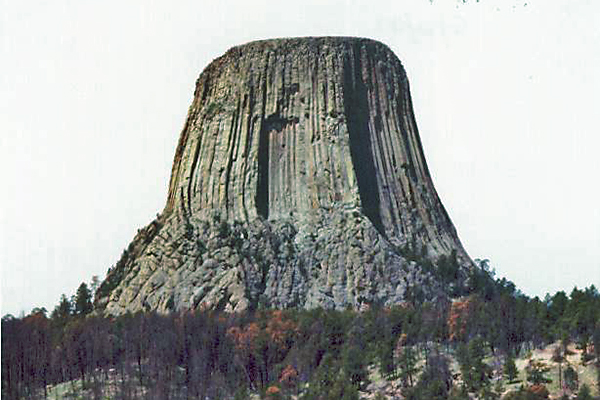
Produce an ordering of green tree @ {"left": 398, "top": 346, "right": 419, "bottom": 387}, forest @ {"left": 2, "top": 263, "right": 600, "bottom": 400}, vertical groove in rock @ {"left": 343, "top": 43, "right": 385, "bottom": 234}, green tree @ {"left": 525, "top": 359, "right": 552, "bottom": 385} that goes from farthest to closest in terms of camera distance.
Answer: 1. vertical groove in rock @ {"left": 343, "top": 43, "right": 385, "bottom": 234}
2. forest @ {"left": 2, "top": 263, "right": 600, "bottom": 400}
3. green tree @ {"left": 398, "top": 346, "right": 419, "bottom": 387}
4. green tree @ {"left": 525, "top": 359, "right": 552, "bottom": 385}

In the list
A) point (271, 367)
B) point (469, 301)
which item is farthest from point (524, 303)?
point (271, 367)

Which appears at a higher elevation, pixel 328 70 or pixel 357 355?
pixel 328 70

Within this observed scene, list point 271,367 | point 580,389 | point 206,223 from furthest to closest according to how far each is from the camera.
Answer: point 206,223 < point 271,367 < point 580,389

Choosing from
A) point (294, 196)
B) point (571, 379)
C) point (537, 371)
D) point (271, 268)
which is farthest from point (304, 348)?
point (571, 379)

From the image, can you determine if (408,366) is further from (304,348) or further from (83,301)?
(83,301)

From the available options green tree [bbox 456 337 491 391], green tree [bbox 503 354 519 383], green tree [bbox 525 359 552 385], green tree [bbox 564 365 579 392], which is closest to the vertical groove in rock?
green tree [bbox 456 337 491 391]

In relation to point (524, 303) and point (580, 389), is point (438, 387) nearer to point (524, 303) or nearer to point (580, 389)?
point (580, 389)

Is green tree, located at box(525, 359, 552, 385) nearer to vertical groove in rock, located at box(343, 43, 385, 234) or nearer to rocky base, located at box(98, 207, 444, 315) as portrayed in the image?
rocky base, located at box(98, 207, 444, 315)
